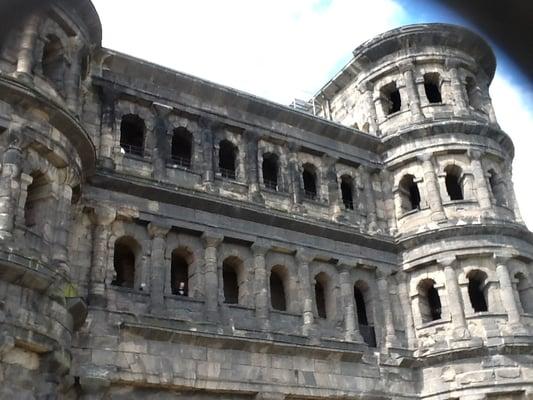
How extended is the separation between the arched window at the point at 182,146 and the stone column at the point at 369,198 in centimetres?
575

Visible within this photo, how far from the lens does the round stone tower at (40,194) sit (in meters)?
11.3

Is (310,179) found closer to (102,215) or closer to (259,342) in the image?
(259,342)

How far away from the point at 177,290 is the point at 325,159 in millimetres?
6535

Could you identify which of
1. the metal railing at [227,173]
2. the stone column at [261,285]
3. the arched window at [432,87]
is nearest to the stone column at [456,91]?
the arched window at [432,87]

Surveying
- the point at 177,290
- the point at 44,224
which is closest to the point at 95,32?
the point at 44,224

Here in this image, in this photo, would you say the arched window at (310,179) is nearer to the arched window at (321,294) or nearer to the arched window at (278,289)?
the arched window at (321,294)

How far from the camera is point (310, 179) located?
1986cm

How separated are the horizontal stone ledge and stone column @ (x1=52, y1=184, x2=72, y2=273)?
2070mm

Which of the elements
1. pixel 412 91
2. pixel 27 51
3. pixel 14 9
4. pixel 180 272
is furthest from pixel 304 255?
pixel 14 9

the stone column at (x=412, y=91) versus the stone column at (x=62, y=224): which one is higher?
the stone column at (x=412, y=91)

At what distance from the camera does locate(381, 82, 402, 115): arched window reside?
2206 centimetres

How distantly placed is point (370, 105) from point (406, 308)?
23.9 feet

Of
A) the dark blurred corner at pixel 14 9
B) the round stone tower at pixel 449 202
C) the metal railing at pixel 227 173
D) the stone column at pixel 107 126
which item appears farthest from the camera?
the metal railing at pixel 227 173

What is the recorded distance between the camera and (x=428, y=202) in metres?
19.6
